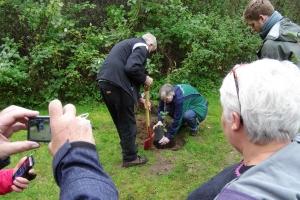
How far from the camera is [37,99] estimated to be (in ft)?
22.2

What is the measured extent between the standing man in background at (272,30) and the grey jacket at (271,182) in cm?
228

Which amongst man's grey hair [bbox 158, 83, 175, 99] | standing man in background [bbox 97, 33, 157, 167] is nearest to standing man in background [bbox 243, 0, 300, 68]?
standing man in background [bbox 97, 33, 157, 167]

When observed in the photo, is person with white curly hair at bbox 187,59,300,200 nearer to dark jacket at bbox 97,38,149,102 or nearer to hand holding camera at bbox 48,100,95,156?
hand holding camera at bbox 48,100,95,156

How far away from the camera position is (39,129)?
5.11 ft

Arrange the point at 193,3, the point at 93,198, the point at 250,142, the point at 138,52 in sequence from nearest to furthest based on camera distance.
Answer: the point at 93,198 → the point at 250,142 → the point at 138,52 → the point at 193,3

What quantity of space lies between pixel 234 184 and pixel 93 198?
1.60 feet

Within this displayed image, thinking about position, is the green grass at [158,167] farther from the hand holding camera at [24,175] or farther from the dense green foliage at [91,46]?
the hand holding camera at [24,175]

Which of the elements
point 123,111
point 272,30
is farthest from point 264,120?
point 123,111

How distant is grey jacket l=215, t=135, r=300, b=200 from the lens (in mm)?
1079

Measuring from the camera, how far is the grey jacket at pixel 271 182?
3.54 ft

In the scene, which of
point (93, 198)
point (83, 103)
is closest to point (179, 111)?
point (83, 103)

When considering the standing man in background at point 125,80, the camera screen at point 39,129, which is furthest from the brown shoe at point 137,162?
the camera screen at point 39,129

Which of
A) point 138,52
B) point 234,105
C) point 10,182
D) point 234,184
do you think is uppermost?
point 234,105

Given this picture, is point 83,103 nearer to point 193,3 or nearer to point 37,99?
point 37,99
